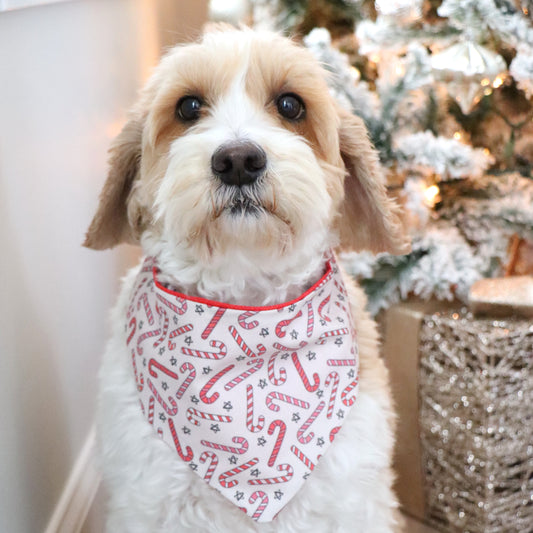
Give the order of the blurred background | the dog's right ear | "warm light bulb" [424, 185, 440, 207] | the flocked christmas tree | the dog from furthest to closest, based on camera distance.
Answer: "warm light bulb" [424, 185, 440, 207]
the flocked christmas tree
the blurred background
the dog's right ear
the dog

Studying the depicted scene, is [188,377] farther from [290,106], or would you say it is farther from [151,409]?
[290,106]

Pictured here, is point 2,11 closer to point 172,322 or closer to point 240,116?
point 240,116

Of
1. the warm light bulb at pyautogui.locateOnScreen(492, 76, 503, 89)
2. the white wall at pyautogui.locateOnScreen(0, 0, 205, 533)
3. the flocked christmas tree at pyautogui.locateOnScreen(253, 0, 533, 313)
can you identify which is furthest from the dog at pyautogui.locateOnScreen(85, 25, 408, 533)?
the warm light bulb at pyautogui.locateOnScreen(492, 76, 503, 89)

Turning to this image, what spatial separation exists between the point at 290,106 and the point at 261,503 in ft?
2.01

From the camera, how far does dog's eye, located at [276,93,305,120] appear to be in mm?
1118

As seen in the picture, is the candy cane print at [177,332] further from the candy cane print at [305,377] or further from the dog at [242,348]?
the candy cane print at [305,377]

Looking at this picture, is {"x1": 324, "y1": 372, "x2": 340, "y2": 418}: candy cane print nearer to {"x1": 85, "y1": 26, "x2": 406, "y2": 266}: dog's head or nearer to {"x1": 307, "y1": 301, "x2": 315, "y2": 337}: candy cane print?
{"x1": 307, "y1": 301, "x2": 315, "y2": 337}: candy cane print

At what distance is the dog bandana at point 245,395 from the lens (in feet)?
3.68

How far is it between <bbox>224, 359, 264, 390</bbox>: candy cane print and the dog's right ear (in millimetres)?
321

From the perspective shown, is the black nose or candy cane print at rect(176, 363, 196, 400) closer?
the black nose

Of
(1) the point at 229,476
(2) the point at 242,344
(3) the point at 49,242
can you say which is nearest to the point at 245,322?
(2) the point at 242,344

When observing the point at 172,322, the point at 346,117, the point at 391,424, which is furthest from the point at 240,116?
the point at 391,424

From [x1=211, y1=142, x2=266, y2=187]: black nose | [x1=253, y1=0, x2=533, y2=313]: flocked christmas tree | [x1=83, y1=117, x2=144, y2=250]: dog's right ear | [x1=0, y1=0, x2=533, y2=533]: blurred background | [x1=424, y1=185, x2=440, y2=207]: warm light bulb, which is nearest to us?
[x1=211, y1=142, x2=266, y2=187]: black nose

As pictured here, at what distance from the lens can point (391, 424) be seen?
1267mm
